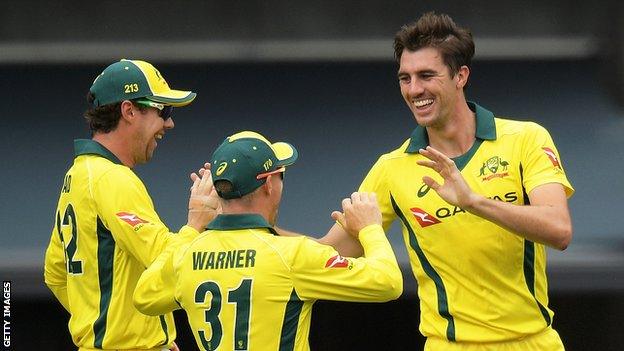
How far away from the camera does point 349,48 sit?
773cm

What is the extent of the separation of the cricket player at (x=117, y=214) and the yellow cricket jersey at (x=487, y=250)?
2.45 ft

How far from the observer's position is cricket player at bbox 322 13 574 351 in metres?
4.10

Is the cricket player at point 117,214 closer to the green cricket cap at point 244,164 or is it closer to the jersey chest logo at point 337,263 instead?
Answer: the green cricket cap at point 244,164

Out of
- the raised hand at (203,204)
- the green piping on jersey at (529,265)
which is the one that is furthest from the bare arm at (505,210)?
the raised hand at (203,204)

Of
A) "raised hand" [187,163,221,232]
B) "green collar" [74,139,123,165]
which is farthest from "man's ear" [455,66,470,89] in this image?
"green collar" [74,139,123,165]

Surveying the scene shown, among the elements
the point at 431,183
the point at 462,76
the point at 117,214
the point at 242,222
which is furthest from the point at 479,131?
the point at 117,214

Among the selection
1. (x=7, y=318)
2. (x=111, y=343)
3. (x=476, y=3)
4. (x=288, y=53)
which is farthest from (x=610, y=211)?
(x=111, y=343)

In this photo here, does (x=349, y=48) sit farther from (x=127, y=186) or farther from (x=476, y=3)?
(x=127, y=186)

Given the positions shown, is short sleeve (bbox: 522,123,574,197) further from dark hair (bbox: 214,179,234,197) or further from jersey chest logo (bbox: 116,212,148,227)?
jersey chest logo (bbox: 116,212,148,227)

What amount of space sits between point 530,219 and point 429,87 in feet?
2.07

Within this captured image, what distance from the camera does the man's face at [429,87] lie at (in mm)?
4188

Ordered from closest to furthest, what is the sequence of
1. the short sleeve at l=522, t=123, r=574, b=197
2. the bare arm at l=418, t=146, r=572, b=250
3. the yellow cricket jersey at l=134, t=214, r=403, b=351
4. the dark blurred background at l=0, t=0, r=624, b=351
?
the yellow cricket jersey at l=134, t=214, r=403, b=351 → the bare arm at l=418, t=146, r=572, b=250 → the short sleeve at l=522, t=123, r=574, b=197 → the dark blurred background at l=0, t=0, r=624, b=351

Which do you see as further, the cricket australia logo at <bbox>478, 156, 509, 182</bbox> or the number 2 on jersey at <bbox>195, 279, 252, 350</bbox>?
the cricket australia logo at <bbox>478, 156, 509, 182</bbox>

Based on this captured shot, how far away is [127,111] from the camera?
450 cm
